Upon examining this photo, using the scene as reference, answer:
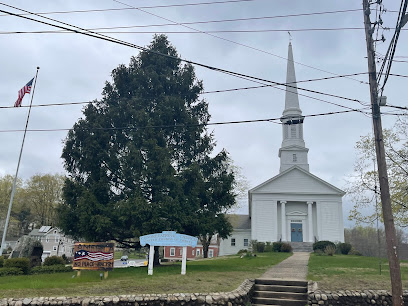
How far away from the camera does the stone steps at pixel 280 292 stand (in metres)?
10.8

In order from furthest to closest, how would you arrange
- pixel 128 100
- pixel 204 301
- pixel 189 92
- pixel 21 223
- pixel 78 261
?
pixel 21 223
pixel 189 92
pixel 128 100
pixel 78 261
pixel 204 301

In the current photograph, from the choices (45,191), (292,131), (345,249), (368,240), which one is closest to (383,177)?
(345,249)

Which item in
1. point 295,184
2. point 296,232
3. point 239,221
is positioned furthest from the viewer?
point 239,221

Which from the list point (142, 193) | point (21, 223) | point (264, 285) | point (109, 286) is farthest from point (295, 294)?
point (21, 223)

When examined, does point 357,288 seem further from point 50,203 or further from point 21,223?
point 21,223

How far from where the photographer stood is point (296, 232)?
122 feet

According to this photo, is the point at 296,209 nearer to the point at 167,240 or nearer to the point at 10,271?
the point at 167,240

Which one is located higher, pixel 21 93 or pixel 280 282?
pixel 21 93

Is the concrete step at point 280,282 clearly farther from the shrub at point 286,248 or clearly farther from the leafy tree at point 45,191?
the leafy tree at point 45,191

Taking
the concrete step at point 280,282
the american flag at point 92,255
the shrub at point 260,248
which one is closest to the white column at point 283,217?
the shrub at point 260,248

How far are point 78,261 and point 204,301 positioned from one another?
24.1ft

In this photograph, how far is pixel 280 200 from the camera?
37438 millimetres

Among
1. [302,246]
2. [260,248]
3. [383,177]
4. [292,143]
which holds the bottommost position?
[260,248]

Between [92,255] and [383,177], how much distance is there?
37.1 feet
